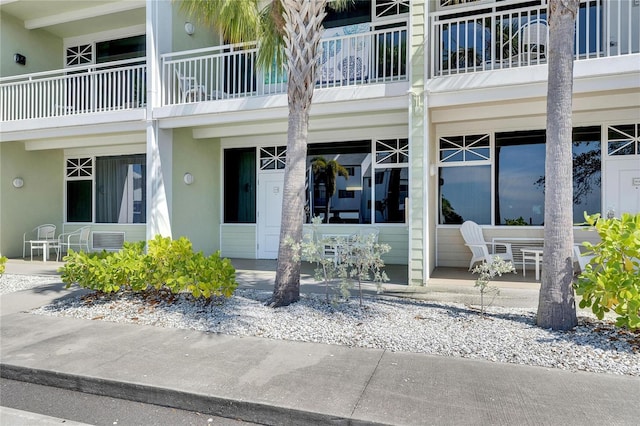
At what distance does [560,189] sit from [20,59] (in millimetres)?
14217

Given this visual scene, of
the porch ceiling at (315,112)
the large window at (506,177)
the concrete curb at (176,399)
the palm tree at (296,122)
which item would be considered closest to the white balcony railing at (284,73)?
the porch ceiling at (315,112)

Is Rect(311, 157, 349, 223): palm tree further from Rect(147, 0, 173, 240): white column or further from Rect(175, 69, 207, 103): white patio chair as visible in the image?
Rect(147, 0, 173, 240): white column

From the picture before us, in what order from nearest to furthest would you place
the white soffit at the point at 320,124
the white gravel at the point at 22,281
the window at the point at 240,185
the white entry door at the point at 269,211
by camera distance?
1. the white gravel at the point at 22,281
2. the white soffit at the point at 320,124
3. the white entry door at the point at 269,211
4. the window at the point at 240,185

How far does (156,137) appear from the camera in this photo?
964 cm

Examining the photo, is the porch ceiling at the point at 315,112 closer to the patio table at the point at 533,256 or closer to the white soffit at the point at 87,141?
the white soffit at the point at 87,141

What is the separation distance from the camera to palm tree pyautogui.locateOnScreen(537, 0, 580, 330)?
462cm

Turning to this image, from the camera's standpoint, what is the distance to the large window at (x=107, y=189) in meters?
12.4

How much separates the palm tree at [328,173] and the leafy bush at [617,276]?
21.9ft

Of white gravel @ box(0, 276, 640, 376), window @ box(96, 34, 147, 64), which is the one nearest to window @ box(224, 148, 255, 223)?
window @ box(96, 34, 147, 64)

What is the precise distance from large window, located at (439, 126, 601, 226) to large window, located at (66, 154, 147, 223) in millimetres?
8783

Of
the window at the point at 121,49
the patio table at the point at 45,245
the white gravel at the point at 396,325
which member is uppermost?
the window at the point at 121,49

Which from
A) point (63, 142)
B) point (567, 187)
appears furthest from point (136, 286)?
point (63, 142)

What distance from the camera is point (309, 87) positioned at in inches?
232

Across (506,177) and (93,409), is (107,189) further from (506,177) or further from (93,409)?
(506,177)
